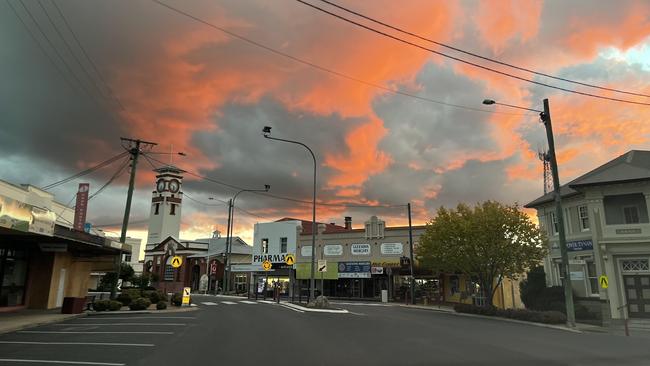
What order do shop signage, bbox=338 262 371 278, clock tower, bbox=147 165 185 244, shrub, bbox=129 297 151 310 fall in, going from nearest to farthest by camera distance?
1. shrub, bbox=129 297 151 310
2. shop signage, bbox=338 262 371 278
3. clock tower, bbox=147 165 185 244

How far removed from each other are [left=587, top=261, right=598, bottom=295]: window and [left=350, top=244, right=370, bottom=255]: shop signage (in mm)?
23786

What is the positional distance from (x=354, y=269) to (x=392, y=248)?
Result: 4760 millimetres

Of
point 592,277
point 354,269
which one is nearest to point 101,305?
point 354,269

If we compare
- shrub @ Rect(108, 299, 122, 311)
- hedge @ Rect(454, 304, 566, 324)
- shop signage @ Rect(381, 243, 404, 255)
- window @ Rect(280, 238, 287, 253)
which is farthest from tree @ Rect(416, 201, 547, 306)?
window @ Rect(280, 238, 287, 253)

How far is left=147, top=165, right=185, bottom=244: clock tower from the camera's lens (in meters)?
90.6

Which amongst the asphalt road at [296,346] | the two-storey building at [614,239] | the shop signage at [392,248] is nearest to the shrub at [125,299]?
the asphalt road at [296,346]

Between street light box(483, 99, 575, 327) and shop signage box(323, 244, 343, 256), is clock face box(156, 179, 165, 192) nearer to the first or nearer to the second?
shop signage box(323, 244, 343, 256)

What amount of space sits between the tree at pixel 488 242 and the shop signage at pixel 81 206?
34984mm

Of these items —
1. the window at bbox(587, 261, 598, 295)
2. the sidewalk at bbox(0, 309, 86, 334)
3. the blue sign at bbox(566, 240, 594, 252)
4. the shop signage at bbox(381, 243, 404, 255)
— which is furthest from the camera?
the shop signage at bbox(381, 243, 404, 255)

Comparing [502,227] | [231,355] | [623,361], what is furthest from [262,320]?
[502,227]

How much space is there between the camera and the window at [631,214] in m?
28.1

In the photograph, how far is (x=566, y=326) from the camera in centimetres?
2336

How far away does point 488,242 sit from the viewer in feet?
94.9

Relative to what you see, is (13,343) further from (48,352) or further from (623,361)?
(623,361)
